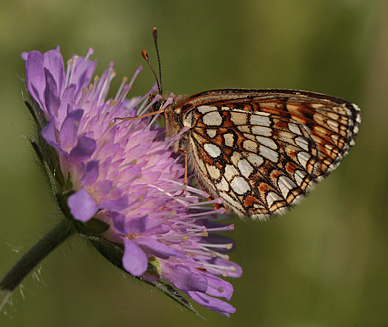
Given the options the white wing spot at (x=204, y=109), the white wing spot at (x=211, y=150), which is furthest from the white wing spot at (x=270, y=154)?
the white wing spot at (x=204, y=109)

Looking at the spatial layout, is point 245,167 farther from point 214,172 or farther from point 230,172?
point 214,172

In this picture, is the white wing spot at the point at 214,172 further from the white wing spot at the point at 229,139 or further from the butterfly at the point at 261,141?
the white wing spot at the point at 229,139

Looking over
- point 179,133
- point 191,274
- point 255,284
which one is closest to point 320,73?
point 255,284

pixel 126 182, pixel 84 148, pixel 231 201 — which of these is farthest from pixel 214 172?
pixel 84 148

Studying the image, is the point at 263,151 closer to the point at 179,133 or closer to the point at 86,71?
the point at 179,133

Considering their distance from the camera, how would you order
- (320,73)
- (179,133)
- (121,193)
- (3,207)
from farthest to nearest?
(320,73) < (3,207) < (179,133) < (121,193)

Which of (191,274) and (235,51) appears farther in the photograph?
(235,51)
